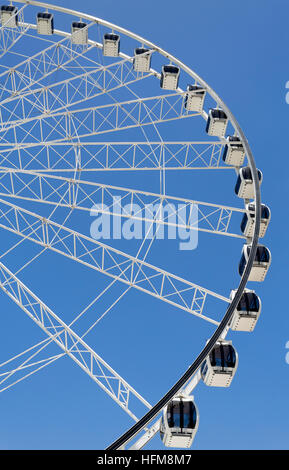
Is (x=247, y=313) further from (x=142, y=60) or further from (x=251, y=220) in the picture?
(x=142, y=60)

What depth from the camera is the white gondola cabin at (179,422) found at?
34.8ft

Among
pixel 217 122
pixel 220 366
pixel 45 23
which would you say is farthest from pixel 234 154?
pixel 45 23

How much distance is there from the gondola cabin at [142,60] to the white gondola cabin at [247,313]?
12405mm

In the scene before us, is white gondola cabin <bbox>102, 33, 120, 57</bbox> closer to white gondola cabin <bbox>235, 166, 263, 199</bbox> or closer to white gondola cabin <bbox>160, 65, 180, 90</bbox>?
white gondola cabin <bbox>160, 65, 180, 90</bbox>

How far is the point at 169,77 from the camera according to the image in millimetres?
21188

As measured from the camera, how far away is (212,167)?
57.3ft

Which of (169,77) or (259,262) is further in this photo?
(169,77)

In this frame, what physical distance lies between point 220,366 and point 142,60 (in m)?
15.1

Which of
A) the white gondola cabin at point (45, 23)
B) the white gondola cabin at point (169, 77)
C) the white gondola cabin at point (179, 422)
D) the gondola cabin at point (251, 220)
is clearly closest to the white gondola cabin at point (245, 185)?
the gondola cabin at point (251, 220)

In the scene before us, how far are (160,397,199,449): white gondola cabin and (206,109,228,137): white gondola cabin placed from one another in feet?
39.1

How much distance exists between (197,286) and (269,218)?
178 inches

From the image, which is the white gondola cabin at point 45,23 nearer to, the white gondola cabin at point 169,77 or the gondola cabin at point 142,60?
the gondola cabin at point 142,60

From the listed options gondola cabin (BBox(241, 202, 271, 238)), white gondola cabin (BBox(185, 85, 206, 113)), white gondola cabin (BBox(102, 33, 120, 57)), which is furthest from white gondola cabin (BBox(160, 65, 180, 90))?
gondola cabin (BBox(241, 202, 271, 238))

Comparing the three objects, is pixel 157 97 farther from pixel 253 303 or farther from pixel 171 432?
pixel 171 432
